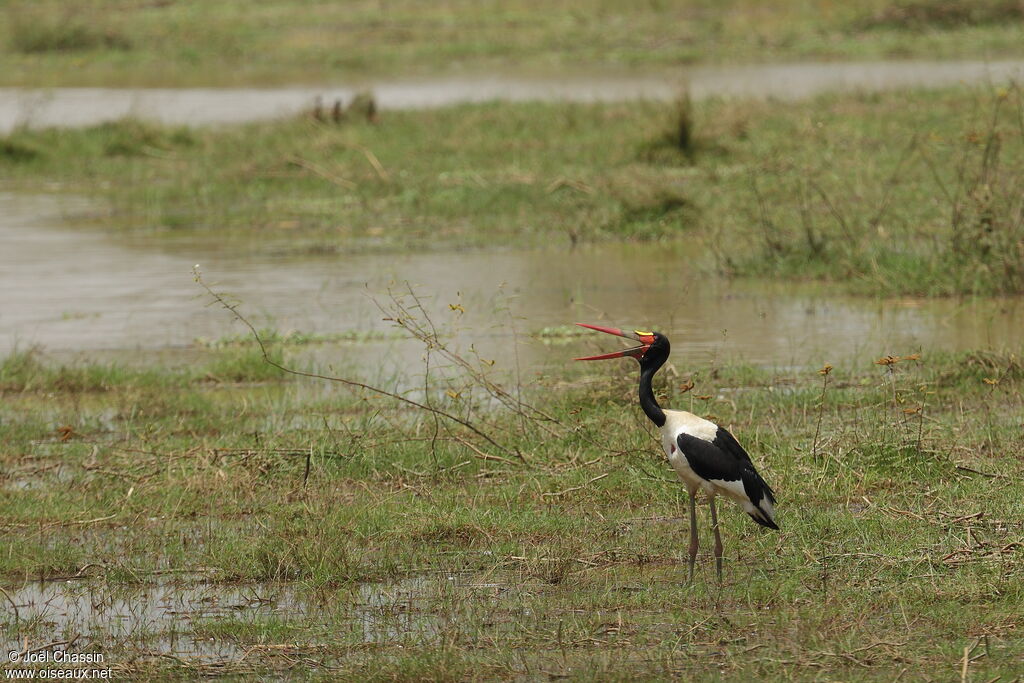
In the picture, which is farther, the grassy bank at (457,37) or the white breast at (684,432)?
the grassy bank at (457,37)

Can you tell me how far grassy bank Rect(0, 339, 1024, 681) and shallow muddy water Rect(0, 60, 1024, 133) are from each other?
14.8m

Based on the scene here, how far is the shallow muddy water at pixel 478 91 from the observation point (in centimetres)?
2383

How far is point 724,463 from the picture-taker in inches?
215

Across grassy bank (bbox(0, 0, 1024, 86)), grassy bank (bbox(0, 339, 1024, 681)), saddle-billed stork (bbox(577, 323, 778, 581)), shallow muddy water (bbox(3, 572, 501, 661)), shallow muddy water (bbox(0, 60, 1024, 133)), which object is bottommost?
shallow muddy water (bbox(3, 572, 501, 661))

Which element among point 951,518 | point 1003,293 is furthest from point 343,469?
point 1003,293

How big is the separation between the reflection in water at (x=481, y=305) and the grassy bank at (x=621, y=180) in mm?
488

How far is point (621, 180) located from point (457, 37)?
22709 mm

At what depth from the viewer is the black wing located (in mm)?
5457

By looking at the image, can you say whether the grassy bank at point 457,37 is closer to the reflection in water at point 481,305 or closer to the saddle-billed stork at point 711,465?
the reflection in water at point 481,305

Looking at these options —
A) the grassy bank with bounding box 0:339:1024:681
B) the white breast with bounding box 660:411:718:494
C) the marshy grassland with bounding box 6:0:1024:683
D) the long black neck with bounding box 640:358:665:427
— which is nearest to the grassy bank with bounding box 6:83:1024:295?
the marshy grassland with bounding box 6:0:1024:683

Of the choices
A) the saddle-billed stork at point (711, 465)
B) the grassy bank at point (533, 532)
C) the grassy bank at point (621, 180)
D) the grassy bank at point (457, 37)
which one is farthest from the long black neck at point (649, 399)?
the grassy bank at point (457, 37)

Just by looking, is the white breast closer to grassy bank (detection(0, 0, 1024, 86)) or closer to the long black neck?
the long black neck

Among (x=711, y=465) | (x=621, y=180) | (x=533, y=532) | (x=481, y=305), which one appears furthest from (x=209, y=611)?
(x=621, y=180)

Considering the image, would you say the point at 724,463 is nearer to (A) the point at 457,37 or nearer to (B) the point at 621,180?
(B) the point at 621,180
